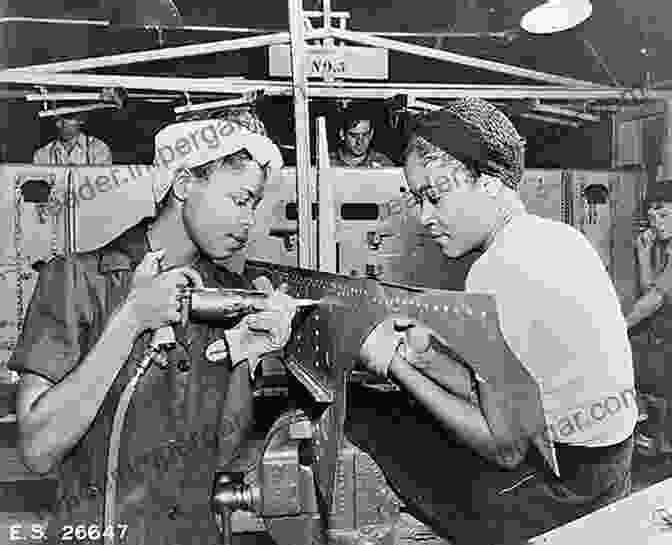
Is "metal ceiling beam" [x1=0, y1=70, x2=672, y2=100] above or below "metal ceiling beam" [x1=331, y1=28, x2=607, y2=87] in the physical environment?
below

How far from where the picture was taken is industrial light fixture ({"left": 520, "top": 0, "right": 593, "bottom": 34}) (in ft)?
5.59

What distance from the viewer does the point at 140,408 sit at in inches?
62.9

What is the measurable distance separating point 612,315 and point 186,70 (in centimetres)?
103

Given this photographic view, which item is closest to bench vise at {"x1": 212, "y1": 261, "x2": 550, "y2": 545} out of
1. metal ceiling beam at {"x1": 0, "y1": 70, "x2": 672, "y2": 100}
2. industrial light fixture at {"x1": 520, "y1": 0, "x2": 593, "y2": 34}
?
metal ceiling beam at {"x1": 0, "y1": 70, "x2": 672, "y2": 100}

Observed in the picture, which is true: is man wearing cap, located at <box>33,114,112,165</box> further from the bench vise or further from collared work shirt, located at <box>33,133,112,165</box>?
the bench vise

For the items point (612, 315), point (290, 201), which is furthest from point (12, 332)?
point (612, 315)

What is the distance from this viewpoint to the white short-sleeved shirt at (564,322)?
1563mm

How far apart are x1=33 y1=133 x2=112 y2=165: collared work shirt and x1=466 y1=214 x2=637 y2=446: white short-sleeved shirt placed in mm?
789

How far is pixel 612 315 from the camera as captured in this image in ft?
5.44

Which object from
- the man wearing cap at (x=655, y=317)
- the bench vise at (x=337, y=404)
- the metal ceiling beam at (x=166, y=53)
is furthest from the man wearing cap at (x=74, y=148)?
the man wearing cap at (x=655, y=317)

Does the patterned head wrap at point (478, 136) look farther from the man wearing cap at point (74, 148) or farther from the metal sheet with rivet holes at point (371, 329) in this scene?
the man wearing cap at point (74, 148)

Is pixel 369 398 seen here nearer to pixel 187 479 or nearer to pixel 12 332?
pixel 187 479

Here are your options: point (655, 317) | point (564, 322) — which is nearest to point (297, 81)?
point (564, 322)

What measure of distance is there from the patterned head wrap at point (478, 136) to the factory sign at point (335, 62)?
15cm
